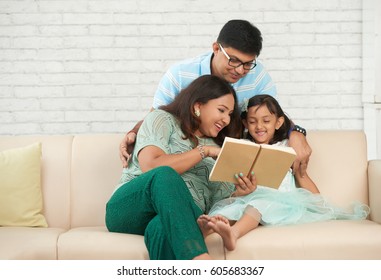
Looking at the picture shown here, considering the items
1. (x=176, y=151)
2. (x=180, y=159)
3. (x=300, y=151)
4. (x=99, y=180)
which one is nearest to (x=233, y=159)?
(x=180, y=159)

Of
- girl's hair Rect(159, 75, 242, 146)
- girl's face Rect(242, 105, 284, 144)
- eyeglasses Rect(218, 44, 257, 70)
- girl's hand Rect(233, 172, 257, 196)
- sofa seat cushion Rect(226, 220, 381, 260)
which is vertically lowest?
sofa seat cushion Rect(226, 220, 381, 260)

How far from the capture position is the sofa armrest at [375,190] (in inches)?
112

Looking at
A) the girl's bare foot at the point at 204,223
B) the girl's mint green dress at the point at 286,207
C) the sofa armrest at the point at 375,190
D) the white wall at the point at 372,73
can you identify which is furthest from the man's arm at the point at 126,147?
the white wall at the point at 372,73

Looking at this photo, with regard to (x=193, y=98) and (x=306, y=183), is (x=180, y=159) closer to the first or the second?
(x=193, y=98)

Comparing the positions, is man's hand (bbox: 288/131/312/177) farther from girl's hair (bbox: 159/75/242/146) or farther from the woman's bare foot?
the woman's bare foot

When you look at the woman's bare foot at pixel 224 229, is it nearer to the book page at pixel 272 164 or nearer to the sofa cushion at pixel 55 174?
the book page at pixel 272 164

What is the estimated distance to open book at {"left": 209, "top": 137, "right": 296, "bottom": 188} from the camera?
7.95ft

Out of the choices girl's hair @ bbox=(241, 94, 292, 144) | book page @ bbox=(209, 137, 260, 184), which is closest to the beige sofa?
girl's hair @ bbox=(241, 94, 292, 144)

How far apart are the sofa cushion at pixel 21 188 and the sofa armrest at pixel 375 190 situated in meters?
1.32

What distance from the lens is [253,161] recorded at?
2.50m

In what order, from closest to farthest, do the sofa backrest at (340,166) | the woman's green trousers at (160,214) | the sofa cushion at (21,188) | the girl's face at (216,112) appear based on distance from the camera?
the woman's green trousers at (160,214) → the girl's face at (216,112) → the sofa cushion at (21,188) → the sofa backrest at (340,166)

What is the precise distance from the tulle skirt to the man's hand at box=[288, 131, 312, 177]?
0.26 ft
